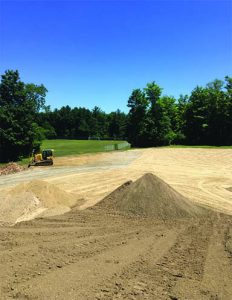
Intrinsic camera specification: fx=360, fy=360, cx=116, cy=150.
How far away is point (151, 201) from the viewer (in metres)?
16.3

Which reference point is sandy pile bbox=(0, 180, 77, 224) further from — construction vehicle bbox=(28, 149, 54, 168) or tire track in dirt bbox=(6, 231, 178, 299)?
construction vehicle bbox=(28, 149, 54, 168)

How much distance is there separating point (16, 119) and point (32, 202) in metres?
31.1

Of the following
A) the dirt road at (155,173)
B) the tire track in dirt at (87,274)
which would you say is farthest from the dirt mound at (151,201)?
the tire track in dirt at (87,274)

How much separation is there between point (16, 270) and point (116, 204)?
785 centimetres

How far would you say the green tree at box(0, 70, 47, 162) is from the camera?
44719 millimetres

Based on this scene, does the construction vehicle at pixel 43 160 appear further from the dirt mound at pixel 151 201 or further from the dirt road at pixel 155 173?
the dirt mound at pixel 151 201

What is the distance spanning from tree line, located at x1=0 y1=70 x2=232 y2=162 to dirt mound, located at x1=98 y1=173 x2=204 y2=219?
30.0m

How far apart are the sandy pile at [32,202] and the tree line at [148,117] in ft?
88.7

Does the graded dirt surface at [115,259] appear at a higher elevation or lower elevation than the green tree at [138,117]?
lower

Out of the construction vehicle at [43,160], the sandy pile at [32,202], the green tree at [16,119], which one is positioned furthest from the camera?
the green tree at [16,119]

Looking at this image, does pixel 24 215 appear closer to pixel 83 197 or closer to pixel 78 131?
pixel 83 197

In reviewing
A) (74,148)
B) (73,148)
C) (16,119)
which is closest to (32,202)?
(16,119)

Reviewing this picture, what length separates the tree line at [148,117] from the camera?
45906 millimetres

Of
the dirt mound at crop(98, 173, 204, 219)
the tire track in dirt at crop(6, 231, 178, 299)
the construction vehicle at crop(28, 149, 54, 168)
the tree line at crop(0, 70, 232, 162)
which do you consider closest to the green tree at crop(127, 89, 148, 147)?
the tree line at crop(0, 70, 232, 162)
